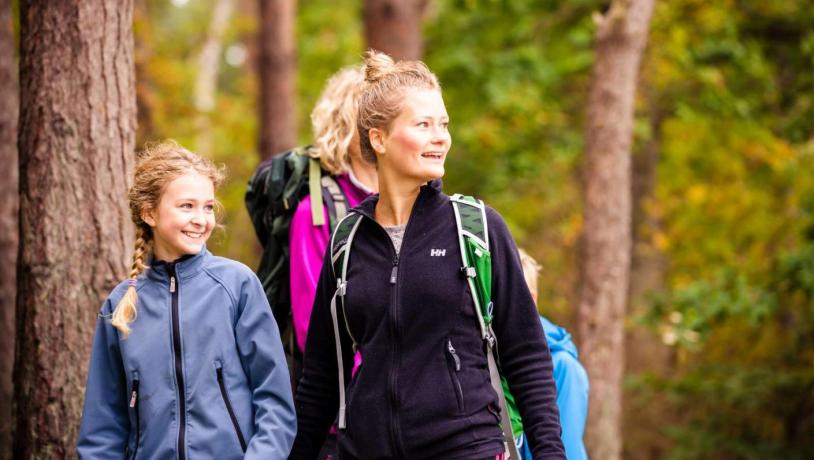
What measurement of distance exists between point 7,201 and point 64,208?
3283 millimetres

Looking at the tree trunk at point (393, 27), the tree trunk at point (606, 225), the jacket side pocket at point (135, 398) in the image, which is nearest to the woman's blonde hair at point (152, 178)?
the jacket side pocket at point (135, 398)

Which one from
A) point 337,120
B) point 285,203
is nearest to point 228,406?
point 285,203

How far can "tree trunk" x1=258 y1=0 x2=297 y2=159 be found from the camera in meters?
13.9

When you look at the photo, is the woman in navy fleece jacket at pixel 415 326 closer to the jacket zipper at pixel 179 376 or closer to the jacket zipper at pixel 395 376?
the jacket zipper at pixel 395 376

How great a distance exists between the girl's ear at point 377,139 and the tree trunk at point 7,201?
477 cm

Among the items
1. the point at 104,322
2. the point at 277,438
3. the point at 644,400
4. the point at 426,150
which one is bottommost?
the point at 644,400

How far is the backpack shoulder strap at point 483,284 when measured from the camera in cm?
303

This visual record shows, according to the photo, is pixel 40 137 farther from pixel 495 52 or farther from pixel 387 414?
pixel 495 52

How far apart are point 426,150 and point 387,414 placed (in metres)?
0.88

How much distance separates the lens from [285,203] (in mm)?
4121

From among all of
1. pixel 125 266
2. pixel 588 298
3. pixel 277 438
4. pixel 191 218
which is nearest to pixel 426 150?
pixel 191 218

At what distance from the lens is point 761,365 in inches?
525

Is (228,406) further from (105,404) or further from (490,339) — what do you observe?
(490,339)

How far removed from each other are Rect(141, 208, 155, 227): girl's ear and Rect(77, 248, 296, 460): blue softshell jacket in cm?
18
